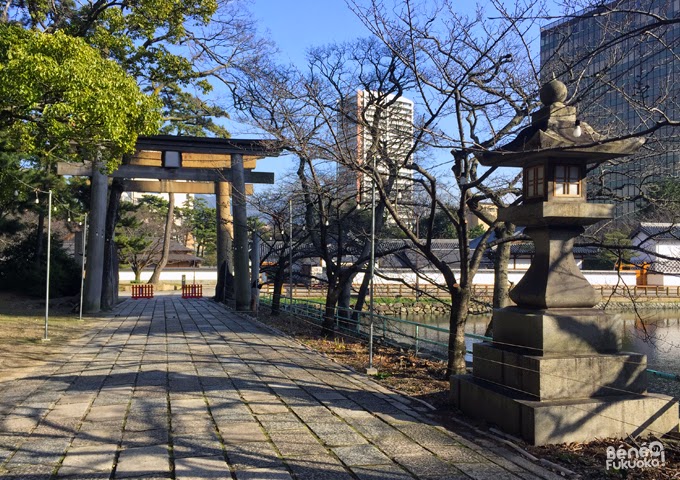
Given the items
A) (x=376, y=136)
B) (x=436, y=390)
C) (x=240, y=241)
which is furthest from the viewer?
(x=240, y=241)

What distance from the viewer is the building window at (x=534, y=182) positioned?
5.69 m

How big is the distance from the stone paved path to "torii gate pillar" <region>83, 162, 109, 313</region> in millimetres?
9728

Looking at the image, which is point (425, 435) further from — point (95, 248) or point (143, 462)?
point (95, 248)

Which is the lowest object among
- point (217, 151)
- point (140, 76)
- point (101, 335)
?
point (101, 335)

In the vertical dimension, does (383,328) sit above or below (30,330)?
above

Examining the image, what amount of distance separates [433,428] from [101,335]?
385 inches

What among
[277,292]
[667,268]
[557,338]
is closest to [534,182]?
[557,338]

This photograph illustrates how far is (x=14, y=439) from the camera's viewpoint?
16.2 feet

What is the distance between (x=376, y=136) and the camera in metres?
8.59

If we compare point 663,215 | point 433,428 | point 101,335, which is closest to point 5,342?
point 101,335

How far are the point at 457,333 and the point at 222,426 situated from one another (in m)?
Answer: 3.71

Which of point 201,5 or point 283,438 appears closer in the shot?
point 283,438

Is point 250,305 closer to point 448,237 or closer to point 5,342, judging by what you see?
point 5,342

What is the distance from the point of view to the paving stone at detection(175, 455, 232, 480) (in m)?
4.08
